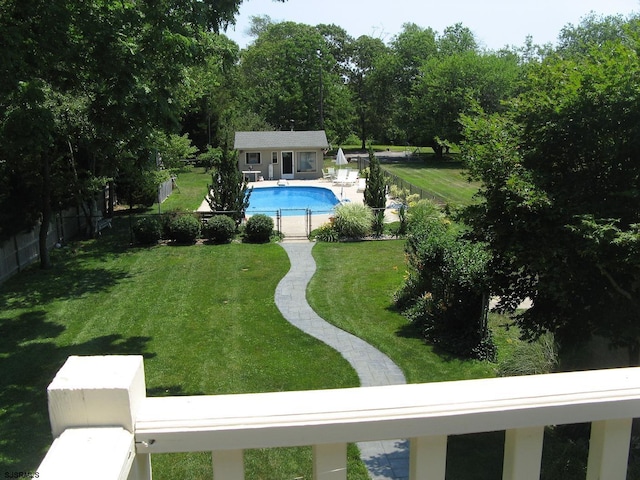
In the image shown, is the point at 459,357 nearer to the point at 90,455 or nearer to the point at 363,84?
the point at 90,455

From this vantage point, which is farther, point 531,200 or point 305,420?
point 531,200

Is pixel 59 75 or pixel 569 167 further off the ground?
pixel 59 75

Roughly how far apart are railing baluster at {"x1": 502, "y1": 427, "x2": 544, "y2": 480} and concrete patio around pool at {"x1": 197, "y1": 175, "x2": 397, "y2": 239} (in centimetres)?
2058

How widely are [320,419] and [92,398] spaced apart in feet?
1.73

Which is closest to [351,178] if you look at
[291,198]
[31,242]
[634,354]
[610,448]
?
[291,198]

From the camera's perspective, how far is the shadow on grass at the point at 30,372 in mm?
7281

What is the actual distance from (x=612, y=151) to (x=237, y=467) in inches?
222

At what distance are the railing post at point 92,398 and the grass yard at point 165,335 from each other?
5472mm

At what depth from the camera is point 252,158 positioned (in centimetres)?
3975

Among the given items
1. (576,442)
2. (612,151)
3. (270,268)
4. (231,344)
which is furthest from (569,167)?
(270,268)

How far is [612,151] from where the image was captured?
231 inches

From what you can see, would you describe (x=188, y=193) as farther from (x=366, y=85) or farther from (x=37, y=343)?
(x=366, y=85)

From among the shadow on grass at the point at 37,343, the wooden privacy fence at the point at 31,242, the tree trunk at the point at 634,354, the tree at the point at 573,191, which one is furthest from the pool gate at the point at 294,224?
the tree trunk at the point at 634,354

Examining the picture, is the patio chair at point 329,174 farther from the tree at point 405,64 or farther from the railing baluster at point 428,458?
the railing baluster at point 428,458
